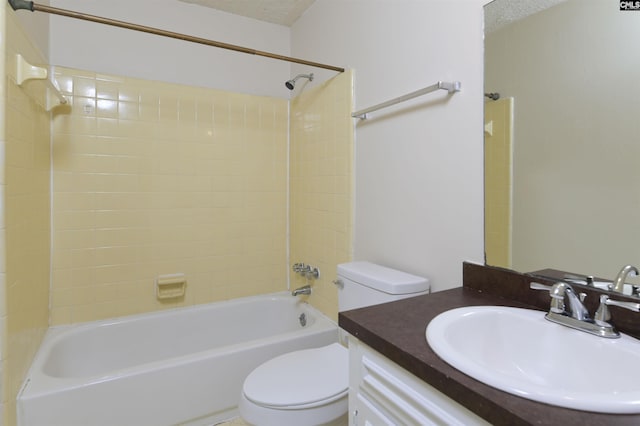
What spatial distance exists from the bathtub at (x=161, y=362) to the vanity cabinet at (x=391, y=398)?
3.04 feet

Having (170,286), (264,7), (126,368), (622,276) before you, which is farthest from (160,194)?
(622,276)

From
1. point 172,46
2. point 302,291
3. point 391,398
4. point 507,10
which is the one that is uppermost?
point 172,46

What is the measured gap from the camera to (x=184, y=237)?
7.56ft

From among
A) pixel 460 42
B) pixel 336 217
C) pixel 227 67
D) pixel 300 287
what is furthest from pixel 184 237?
pixel 460 42

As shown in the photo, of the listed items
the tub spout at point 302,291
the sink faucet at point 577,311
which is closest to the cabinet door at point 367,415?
the sink faucet at point 577,311

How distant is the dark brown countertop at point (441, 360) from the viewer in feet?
1.77

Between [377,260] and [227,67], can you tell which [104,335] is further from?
[227,67]

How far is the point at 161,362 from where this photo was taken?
1.58 metres

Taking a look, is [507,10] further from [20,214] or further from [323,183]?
[20,214]

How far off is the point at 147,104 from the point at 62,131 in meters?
0.48

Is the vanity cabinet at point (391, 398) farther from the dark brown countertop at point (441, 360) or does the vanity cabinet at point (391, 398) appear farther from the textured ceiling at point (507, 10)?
the textured ceiling at point (507, 10)

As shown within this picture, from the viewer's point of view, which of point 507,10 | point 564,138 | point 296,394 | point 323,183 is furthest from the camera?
point 323,183

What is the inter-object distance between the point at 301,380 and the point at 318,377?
70 mm

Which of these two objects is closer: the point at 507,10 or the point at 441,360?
the point at 441,360
